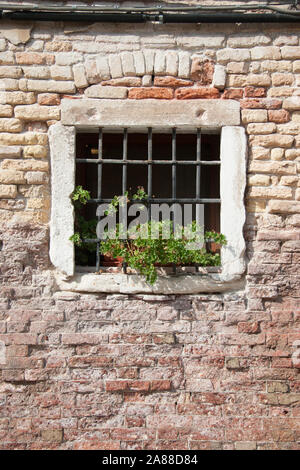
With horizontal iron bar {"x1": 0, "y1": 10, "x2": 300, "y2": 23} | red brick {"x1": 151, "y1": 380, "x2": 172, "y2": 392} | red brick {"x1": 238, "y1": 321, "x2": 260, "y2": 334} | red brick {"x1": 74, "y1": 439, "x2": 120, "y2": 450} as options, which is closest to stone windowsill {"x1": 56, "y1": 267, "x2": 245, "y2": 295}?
red brick {"x1": 238, "y1": 321, "x2": 260, "y2": 334}

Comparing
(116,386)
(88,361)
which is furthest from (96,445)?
(88,361)

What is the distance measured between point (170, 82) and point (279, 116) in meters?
0.85

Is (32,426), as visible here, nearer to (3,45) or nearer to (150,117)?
(150,117)

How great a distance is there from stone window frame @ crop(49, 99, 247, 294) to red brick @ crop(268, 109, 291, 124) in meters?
0.25

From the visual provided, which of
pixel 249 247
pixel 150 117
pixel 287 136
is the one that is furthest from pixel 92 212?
pixel 287 136

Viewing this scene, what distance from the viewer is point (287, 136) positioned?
10.5ft

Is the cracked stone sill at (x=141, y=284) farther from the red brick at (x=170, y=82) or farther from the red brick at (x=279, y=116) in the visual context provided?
the red brick at (x=170, y=82)

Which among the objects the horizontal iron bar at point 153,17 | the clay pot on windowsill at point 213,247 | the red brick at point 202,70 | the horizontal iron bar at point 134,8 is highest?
the horizontal iron bar at point 134,8

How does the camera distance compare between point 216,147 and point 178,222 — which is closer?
point 178,222

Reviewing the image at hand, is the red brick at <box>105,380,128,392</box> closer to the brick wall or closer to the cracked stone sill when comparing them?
the brick wall

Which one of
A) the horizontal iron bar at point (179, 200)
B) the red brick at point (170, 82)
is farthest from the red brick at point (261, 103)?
the horizontal iron bar at point (179, 200)

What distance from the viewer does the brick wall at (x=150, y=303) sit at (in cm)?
311

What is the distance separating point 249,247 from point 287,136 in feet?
2.86

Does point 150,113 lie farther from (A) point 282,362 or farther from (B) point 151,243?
(A) point 282,362
